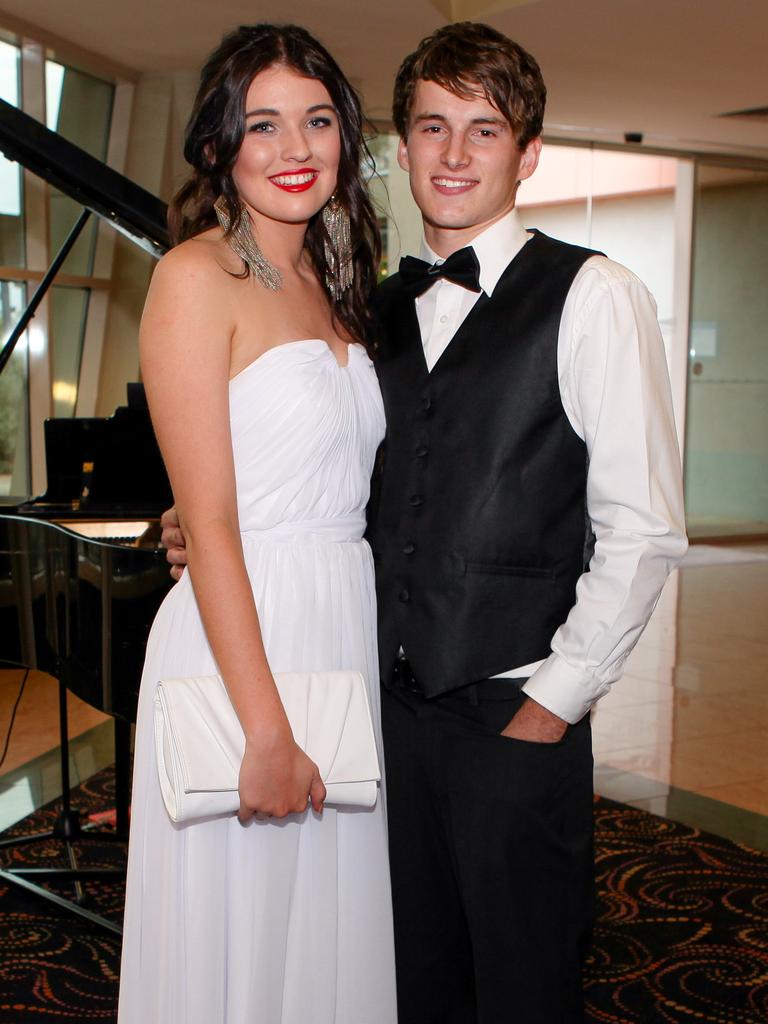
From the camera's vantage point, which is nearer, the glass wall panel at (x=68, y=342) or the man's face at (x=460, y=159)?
A: the man's face at (x=460, y=159)

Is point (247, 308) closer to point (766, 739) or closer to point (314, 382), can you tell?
point (314, 382)

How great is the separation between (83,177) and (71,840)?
1.89 meters

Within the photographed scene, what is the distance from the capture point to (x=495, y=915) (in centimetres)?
179

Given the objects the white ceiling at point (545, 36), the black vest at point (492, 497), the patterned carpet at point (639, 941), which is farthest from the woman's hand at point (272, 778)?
the white ceiling at point (545, 36)

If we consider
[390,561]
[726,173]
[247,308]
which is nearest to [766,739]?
[390,561]

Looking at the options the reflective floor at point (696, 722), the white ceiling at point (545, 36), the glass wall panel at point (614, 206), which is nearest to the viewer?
the reflective floor at point (696, 722)

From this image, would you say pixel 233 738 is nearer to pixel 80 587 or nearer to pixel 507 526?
pixel 507 526

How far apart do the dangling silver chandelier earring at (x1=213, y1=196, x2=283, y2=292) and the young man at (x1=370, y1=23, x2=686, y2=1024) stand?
245mm

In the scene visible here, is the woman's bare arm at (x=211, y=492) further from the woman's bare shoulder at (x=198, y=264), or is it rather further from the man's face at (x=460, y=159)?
the man's face at (x=460, y=159)

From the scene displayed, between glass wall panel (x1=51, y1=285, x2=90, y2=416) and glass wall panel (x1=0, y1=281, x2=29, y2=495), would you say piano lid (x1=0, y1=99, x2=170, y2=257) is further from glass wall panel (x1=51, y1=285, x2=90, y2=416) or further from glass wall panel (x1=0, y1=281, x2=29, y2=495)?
glass wall panel (x1=51, y1=285, x2=90, y2=416)

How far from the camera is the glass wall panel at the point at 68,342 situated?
8453mm

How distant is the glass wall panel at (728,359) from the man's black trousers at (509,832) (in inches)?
379

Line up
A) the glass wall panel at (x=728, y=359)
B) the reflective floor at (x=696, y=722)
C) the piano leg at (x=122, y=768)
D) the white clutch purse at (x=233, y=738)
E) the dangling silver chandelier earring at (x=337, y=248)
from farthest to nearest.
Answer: the glass wall panel at (x=728, y=359) < the reflective floor at (x=696, y=722) < the piano leg at (x=122, y=768) < the dangling silver chandelier earring at (x=337, y=248) < the white clutch purse at (x=233, y=738)

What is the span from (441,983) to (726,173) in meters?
10.5
